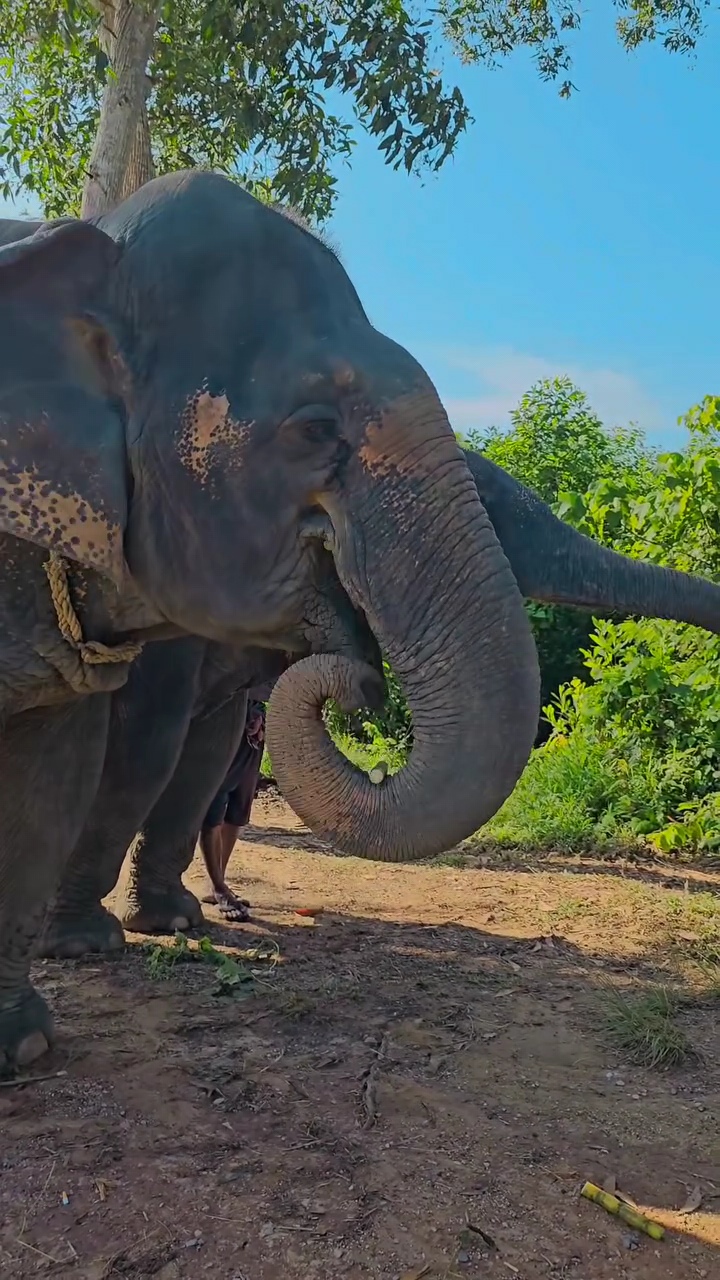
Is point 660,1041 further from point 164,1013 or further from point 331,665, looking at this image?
point 331,665

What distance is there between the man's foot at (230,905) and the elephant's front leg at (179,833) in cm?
31

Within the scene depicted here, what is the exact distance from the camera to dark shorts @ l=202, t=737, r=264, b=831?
5641 millimetres

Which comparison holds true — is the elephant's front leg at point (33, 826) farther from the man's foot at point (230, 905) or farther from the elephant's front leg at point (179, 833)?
the man's foot at point (230, 905)

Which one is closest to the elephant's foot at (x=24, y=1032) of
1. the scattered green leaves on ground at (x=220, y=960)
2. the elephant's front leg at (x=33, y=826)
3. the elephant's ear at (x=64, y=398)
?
the elephant's front leg at (x=33, y=826)

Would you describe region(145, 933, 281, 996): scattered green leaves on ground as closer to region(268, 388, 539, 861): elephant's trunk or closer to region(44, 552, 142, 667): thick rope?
region(44, 552, 142, 667): thick rope

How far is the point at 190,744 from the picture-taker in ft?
17.0

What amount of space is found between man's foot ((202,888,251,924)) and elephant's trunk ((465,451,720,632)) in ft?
8.35

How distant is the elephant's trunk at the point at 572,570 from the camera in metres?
3.50

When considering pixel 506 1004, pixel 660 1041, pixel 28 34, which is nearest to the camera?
pixel 660 1041

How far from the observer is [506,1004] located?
4.16 meters

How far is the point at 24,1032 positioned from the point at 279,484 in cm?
186

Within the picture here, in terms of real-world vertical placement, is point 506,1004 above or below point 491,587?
below

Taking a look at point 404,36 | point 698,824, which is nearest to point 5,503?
point 698,824

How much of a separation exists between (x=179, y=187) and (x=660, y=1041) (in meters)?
2.93
